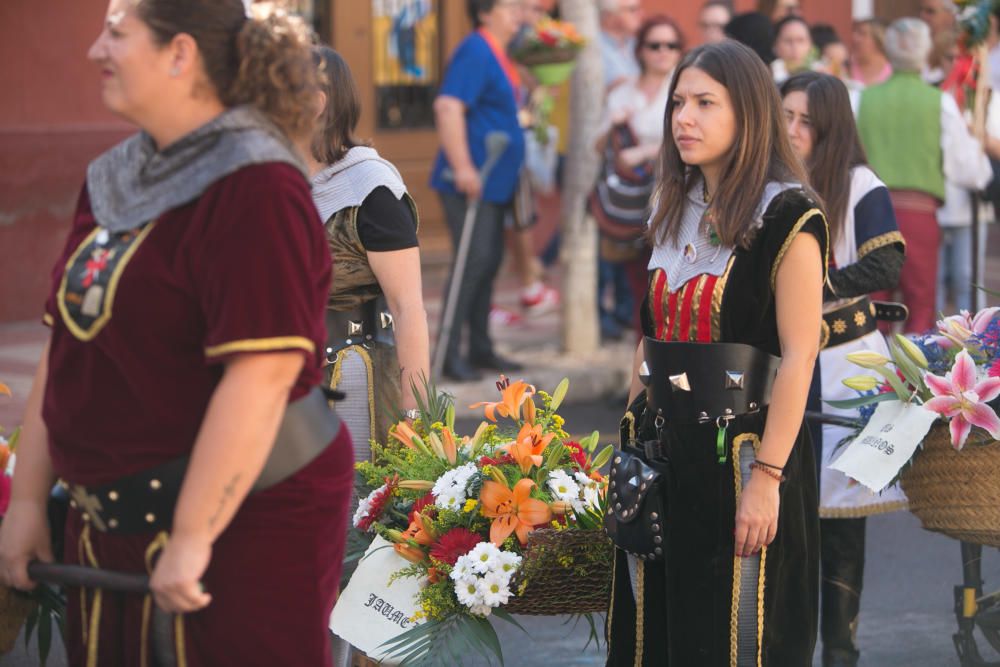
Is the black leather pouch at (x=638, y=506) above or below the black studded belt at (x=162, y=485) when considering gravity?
below

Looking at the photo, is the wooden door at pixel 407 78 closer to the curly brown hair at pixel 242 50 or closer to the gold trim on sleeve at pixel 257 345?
the curly brown hair at pixel 242 50

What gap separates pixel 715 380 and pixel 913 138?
550 centimetres

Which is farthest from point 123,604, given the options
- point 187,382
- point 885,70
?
point 885,70

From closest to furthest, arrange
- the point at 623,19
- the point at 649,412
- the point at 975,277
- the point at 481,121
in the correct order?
the point at 649,412 → the point at 481,121 → the point at 975,277 → the point at 623,19

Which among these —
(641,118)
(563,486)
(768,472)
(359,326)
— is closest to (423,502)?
(563,486)

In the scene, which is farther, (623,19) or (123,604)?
(623,19)

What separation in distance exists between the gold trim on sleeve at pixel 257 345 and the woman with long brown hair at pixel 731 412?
1270 millimetres

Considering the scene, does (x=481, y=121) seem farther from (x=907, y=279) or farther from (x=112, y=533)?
(x=112, y=533)

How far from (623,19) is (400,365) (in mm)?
8317

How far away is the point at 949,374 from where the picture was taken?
4078 mm

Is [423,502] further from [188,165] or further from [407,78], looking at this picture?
[407,78]

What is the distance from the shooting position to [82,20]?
10.8 meters

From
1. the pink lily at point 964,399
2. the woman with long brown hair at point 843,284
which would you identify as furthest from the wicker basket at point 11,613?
the woman with long brown hair at point 843,284

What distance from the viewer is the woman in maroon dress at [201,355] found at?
Answer: 8.07ft
